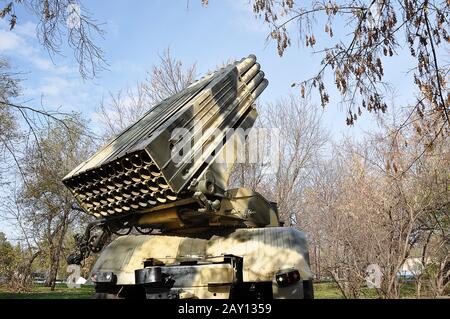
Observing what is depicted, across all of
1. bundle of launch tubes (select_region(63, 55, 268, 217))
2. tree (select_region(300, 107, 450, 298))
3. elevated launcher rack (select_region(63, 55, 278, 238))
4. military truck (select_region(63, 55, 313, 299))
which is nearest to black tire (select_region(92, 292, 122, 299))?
military truck (select_region(63, 55, 313, 299))

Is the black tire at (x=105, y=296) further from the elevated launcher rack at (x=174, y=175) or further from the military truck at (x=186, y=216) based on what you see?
the elevated launcher rack at (x=174, y=175)

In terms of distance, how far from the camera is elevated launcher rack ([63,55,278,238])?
5199 millimetres

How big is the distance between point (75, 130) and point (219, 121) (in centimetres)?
313

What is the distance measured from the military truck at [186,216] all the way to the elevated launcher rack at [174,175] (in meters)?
0.01

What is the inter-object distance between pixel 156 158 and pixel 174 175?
305mm

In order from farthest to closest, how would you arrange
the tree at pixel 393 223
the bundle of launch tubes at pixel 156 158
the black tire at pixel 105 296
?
1. the tree at pixel 393 223
2. the black tire at pixel 105 296
3. the bundle of launch tubes at pixel 156 158

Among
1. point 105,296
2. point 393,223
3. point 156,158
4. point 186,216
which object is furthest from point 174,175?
point 393,223

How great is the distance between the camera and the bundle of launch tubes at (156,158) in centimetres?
515

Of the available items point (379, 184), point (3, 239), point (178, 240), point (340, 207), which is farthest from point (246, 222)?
point (3, 239)

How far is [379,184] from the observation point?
11.1 metres

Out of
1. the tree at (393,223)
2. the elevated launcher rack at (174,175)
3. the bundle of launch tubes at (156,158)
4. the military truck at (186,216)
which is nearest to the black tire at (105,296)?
the military truck at (186,216)

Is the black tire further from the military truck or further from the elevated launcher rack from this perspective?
the elevated launcher rack

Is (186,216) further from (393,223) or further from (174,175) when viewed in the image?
(393,223)

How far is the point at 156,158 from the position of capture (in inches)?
198
